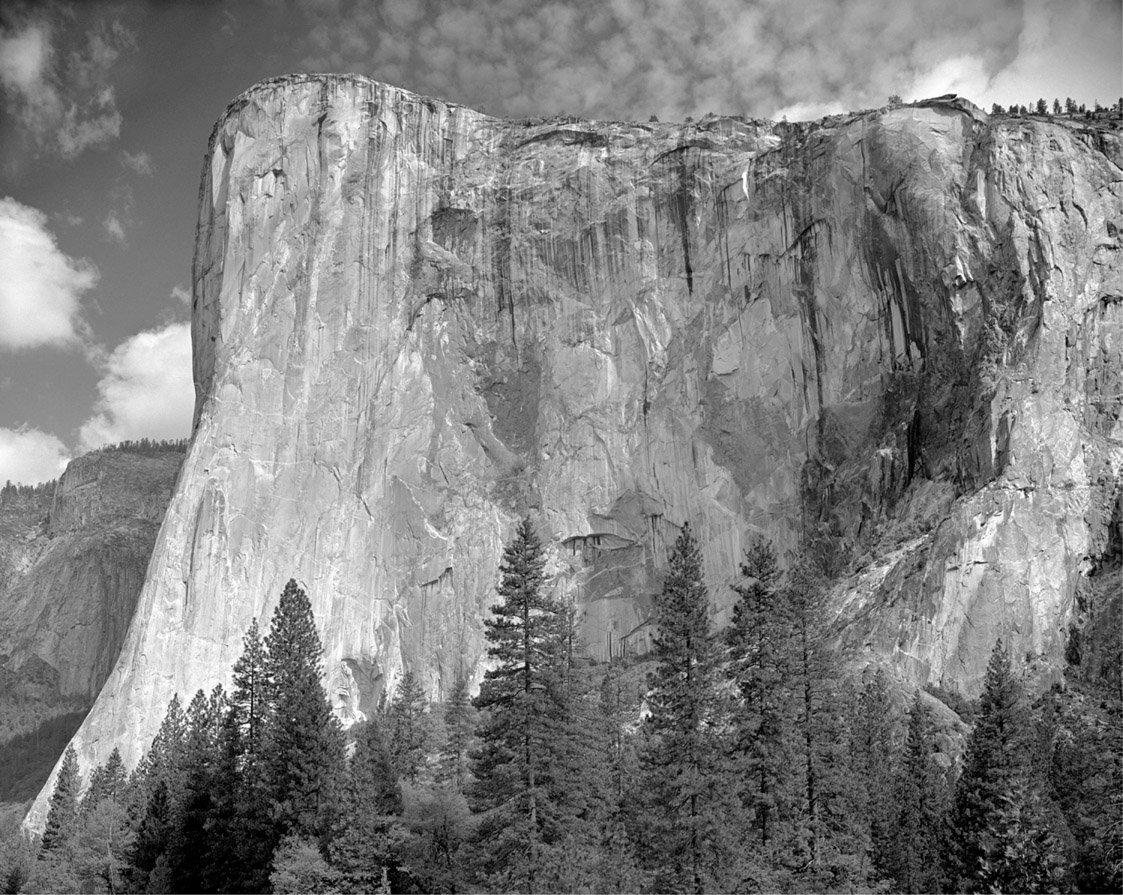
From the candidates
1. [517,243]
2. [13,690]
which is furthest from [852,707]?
[13,690]

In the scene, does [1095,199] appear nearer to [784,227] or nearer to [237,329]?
[784,227]

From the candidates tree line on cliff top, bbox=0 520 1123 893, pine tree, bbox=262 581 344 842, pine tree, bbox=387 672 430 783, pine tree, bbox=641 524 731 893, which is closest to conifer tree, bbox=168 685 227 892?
tree line on cliff top, bbox=0 520 1123 893

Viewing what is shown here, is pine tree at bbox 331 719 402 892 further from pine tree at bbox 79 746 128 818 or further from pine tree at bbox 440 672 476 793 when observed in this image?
pine tree at bbox 79 746 128 818

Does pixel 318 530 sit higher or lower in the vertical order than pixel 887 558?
higher

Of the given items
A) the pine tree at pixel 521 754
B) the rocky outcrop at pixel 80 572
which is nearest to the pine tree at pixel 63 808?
the pine tree at pixel 521 754

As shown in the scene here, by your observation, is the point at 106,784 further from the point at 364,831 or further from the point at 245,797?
the point at 364,831
